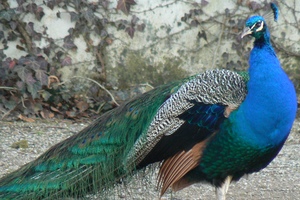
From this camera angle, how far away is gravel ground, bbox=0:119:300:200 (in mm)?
4211

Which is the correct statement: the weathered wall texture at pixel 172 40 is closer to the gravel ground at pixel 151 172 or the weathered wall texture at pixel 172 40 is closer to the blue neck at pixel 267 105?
the gravel ground at pixel 151 172

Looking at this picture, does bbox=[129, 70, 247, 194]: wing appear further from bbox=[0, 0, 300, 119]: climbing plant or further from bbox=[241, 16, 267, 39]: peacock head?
bbox=[0, 0, 300, 119]: climbing plant

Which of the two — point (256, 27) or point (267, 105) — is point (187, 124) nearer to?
point (267, 105)

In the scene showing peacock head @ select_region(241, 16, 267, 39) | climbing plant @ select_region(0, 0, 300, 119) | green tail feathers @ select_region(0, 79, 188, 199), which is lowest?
green tail feathers @ select_region(0, 79, 188, 199)

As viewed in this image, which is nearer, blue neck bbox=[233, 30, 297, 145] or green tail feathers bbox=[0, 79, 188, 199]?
blue neck bbox=[233, 30, 297, 145]

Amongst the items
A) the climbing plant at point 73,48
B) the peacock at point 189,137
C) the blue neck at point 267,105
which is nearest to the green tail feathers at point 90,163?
the peacock at point 189,137

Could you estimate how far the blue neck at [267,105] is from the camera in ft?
12.5

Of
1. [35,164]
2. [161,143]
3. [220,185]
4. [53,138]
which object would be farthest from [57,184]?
[53,138]

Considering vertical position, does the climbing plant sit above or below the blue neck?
above

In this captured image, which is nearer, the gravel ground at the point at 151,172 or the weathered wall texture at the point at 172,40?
the gravel ground at the point at 151,172

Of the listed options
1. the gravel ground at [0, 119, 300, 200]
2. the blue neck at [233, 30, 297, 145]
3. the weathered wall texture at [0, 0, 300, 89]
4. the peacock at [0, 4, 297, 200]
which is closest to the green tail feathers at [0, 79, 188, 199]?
the peacock at [0, 4, 297, 200]

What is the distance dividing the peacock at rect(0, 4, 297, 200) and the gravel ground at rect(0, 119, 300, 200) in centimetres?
18

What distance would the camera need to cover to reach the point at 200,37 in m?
6.42

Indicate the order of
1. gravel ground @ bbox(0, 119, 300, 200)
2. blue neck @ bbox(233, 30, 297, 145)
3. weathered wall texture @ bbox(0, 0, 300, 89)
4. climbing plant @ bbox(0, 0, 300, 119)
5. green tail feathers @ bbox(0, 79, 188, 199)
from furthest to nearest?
weathered wall texture @ bbox(0, 0, 300, 89) → climbing plant @ bbox(0, 0, 300, 119) → gravel ground @ bbox(0, 119, 300, 200) → green tail feathers @ bbox(0, 79, 188, 199) → blue neck @ bbox(233, 30, 297, 145)
